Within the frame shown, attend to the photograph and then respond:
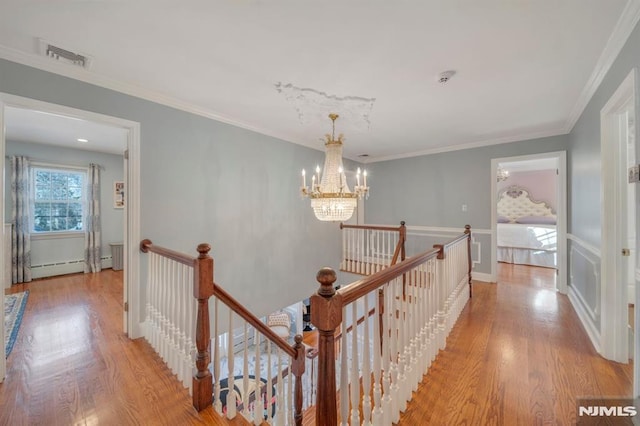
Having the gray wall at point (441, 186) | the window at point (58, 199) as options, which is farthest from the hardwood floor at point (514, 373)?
the window at point (58, 199)

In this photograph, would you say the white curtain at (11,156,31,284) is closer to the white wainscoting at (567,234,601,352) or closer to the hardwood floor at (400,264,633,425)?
the hardwood floor at (400,264,633,425)

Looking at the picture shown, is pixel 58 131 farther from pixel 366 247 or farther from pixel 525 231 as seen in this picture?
pixel 525 231

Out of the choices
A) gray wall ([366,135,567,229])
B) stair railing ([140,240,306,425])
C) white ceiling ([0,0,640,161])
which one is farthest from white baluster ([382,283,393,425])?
gray wall ([366,135,567,229])

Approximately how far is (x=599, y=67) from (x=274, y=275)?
13.6ft

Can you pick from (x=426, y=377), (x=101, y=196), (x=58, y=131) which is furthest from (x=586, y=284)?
(x=101, y=196)

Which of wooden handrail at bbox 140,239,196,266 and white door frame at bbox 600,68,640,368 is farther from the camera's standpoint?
white door frame at bbox 600,68,640,368

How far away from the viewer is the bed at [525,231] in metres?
5.46

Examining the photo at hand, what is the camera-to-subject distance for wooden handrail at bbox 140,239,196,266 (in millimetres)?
1739

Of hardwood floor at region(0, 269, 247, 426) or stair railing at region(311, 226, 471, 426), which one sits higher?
stair railing at region(311, 226, 471, 426)

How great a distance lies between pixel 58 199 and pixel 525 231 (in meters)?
9.82

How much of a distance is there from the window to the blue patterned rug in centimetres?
155

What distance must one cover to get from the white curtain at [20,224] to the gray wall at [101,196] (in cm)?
13

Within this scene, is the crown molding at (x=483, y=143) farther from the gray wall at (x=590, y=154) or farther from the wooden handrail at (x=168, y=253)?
the wooden handrail at (x=168, y=253)
